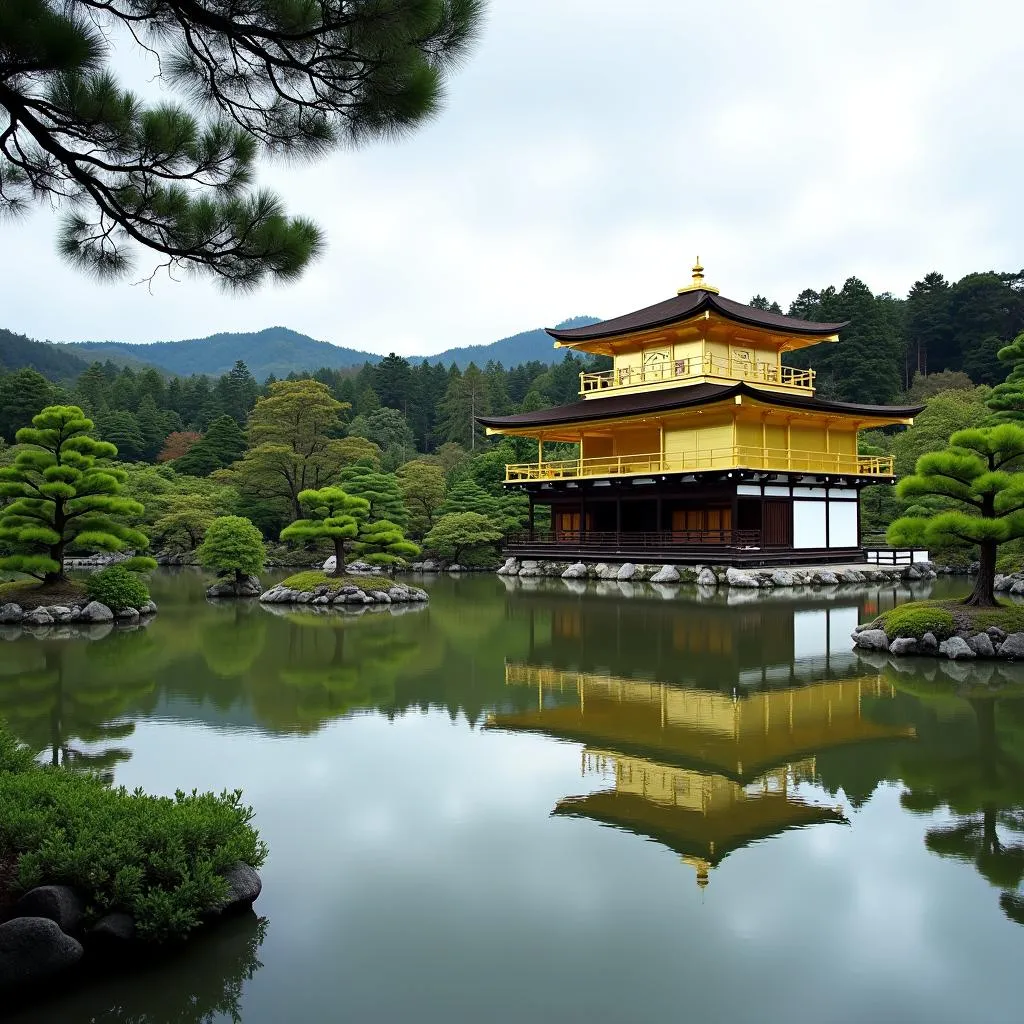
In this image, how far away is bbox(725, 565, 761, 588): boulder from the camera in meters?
20.8

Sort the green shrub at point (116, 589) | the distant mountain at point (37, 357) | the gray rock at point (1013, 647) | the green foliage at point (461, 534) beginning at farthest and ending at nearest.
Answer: the distant mountain at point (37, 357) → the green foliage at point (461, 534) → the green shrub at point (116, 589) → the gray rock at point (1013, 647)

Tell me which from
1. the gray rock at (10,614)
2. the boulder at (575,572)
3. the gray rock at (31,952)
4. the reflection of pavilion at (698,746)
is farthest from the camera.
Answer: the boulder at (575,572)

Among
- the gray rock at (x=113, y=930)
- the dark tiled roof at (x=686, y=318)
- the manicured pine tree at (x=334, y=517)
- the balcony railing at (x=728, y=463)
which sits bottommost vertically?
the gray rock at (x=113, y=930)

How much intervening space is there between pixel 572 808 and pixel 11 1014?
10.5ft

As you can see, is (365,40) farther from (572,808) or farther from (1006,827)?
(1006,827)

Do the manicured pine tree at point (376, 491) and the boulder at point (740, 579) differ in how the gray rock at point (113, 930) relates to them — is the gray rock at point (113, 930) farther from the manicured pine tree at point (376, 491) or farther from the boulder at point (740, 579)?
the manicured pine tree at point (376, 491)

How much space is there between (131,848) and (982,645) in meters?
10.0

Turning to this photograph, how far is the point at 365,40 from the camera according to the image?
5.09 m

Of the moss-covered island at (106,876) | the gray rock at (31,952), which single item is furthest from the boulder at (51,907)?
the gray rock at (31,952)

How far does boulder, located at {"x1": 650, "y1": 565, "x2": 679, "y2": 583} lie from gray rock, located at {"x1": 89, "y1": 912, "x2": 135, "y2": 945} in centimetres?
1968

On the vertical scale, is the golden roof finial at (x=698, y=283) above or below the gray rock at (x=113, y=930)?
above

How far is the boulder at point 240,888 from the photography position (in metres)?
4.18

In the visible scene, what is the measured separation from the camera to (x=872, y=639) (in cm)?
1166

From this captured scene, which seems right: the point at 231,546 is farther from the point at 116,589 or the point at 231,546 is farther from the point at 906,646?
the point at 906,646
